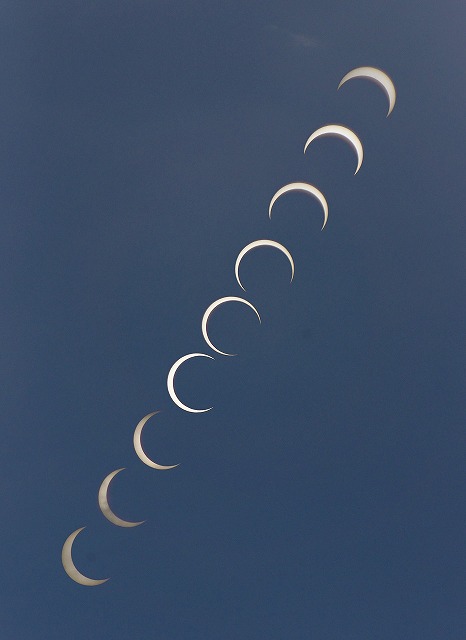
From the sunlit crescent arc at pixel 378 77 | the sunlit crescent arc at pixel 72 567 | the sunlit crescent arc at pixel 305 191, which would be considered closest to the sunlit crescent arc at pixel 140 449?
the sunlit crescent arc at pixel 72 567

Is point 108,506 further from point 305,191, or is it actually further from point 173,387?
point 305,191

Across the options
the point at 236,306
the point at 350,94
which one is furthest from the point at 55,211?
the point at 350,94

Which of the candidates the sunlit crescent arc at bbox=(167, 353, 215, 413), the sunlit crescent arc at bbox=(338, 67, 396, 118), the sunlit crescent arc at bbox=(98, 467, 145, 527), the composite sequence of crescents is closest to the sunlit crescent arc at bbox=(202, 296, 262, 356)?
the composite sequence of crescents

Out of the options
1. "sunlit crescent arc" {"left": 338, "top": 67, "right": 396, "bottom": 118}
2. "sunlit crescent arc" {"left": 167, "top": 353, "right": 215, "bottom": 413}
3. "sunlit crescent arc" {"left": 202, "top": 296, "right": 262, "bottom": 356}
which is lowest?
"sunlit crescent arc" {"left": 167, "top": 353, "right": 215, "bottom": 413}

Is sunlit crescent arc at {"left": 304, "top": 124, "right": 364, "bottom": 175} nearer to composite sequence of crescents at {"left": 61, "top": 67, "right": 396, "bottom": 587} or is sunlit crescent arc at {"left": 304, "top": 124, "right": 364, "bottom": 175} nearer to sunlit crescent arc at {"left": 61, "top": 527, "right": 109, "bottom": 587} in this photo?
composite sequence of crescents at {"left": 61, "top": 67, "right": 396, "bottom": 587}

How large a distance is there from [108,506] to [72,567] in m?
0.84

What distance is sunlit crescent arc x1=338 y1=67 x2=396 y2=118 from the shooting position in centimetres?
841

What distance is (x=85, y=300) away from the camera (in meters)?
8.70

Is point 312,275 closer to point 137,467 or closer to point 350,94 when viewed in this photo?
point 350,94

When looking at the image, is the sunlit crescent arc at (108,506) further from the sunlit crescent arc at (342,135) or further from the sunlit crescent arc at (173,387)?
the sunlit crescent arc at (342,135)

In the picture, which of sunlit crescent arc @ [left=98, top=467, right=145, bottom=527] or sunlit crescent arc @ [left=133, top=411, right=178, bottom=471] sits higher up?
sunlit crescent arc @ [left=133, top=411, right=178, bottom=471]

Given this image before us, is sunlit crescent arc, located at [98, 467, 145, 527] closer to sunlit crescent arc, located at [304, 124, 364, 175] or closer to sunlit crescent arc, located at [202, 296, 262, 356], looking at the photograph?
sunlit crescent arc, located at [202, 296, 262, 356]

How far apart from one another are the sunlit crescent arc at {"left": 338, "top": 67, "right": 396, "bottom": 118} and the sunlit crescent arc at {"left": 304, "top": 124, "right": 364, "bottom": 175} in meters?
0.51

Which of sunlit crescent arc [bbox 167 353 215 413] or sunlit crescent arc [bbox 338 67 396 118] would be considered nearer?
sunlit crescent arc [bbox 338 67 396 118]
